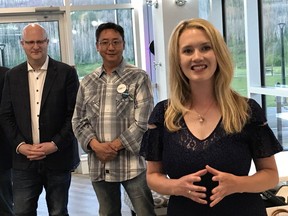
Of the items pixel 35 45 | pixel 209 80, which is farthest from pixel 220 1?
pixel 209 80

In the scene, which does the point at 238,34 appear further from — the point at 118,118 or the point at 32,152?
the point at 32,152

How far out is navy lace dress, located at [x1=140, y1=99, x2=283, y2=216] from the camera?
1.42 meters

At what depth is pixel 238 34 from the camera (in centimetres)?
593

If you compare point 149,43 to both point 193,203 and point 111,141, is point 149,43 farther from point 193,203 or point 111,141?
point 193,203

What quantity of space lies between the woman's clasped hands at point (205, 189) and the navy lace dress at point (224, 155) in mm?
52

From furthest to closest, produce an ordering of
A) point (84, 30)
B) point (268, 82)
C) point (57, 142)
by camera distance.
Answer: point (84, 30) → point (268, 82) → point (57, 142)

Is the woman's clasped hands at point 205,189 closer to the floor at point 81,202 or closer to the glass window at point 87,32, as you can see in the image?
the floor at point 81,202

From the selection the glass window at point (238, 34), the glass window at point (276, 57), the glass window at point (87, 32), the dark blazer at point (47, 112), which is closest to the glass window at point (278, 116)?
the glass window at point (276, 57)

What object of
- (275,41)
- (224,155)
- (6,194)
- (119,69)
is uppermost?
(275,41)

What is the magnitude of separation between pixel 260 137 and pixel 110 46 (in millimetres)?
1253

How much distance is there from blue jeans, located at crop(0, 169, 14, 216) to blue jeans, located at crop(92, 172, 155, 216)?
903 mm

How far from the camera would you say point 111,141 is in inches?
93.4

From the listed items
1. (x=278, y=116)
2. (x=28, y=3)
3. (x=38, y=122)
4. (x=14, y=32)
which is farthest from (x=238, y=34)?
(x=38, y=122)

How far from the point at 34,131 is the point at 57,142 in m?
0.18
